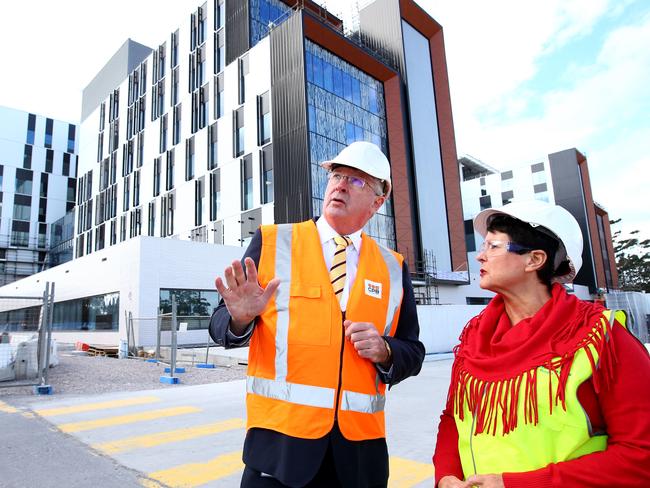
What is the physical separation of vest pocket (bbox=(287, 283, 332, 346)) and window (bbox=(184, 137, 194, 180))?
34608mm

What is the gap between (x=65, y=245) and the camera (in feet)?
175

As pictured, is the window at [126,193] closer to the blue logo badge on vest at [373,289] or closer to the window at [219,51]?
the window at [219,51]

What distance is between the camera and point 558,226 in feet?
5.63

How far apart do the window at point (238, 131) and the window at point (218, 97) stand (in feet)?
7.46

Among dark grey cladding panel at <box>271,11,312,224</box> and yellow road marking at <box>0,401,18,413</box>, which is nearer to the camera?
yellow road marking at <box>0,401,18,413</box>

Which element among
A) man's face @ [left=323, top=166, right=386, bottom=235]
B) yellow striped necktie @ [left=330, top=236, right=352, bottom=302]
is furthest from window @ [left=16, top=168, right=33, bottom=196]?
yellow striped necktie @ [left=330, top=236, right=352, bottom=302]

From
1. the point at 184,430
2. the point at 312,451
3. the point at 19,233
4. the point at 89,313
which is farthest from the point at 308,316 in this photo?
the point at 19,233

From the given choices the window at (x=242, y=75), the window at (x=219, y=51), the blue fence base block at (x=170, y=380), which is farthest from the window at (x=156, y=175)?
the blue fence base block at (x=170, y=380)

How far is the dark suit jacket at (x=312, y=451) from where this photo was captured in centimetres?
170

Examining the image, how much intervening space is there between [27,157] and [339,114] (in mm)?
47586

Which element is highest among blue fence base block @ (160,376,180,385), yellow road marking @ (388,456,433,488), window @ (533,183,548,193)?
window @ (533,183,548,193)

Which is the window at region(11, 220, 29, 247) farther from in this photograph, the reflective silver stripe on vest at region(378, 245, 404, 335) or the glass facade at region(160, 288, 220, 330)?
the reflective silver stripe on vest at region(378, 245, 404, 335)

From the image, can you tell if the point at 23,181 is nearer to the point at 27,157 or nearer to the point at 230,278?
the point at 27,157

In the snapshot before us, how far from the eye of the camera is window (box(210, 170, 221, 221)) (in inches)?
1251
